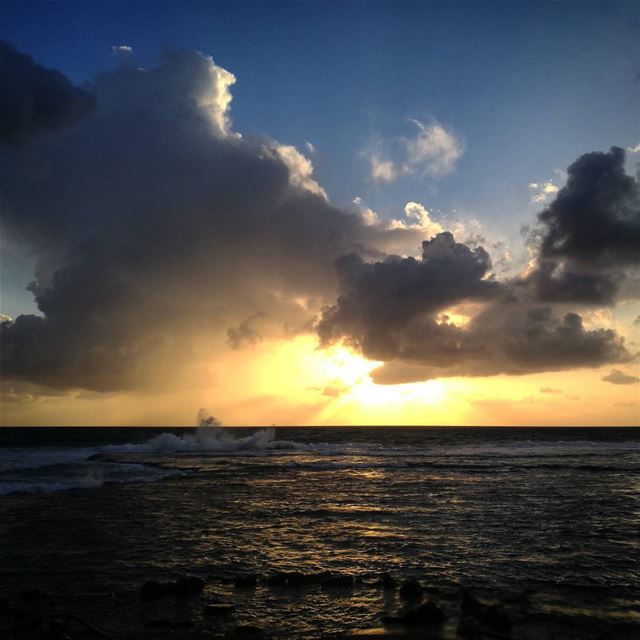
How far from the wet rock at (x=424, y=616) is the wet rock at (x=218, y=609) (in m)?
4.05

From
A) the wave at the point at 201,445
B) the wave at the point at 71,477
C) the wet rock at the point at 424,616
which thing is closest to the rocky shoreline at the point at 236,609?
the wet rock at the point at 424,616

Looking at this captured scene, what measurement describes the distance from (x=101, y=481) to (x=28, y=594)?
2436 cm

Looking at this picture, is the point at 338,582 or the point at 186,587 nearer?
the point at 186,587

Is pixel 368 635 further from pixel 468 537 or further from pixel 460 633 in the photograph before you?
pixel 468 537

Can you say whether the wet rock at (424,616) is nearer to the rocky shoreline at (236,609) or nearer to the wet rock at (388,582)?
the rocky shoreline at (236,609)

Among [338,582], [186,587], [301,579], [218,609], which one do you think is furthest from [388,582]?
[186,587]

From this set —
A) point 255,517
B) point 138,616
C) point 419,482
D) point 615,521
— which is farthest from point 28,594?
point 419,482

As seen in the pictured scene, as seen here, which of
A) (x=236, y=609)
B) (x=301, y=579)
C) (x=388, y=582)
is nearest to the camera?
(x=236, y=609)

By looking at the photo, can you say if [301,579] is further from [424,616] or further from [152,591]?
[424,616]

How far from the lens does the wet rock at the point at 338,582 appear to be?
1348cm

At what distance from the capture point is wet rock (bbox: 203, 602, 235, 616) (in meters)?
11.4

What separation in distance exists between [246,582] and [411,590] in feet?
14.6

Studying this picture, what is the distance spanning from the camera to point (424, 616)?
1078 centimetres

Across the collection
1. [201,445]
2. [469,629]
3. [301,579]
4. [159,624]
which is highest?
[469,629]
